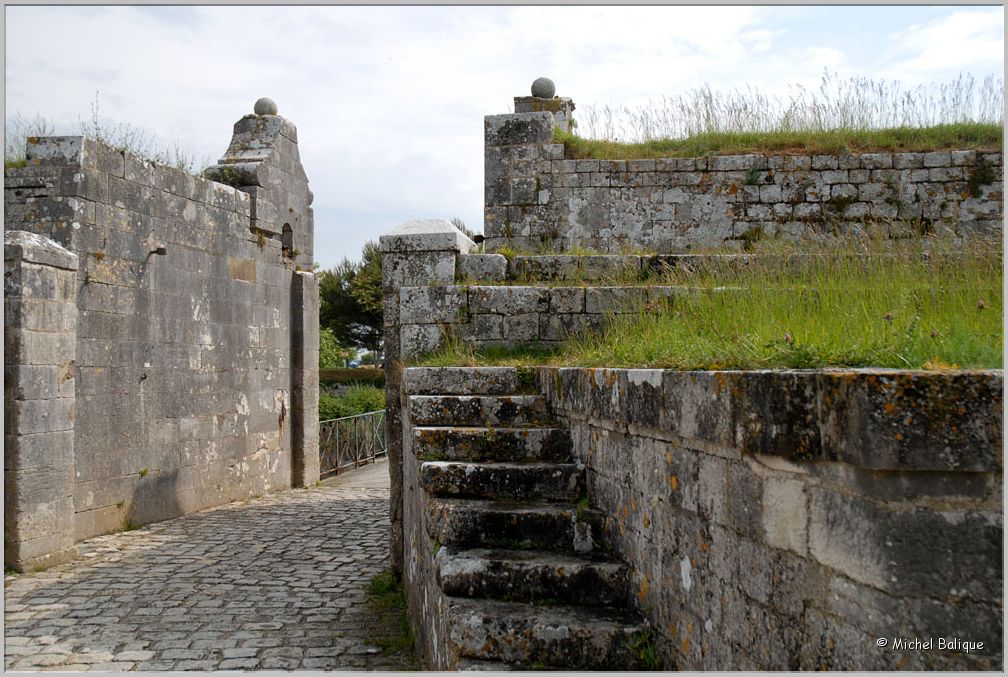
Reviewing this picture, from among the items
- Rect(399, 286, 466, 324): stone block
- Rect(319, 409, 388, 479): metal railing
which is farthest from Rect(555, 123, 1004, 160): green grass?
Rect(319, 409, 388, 479): metal railing

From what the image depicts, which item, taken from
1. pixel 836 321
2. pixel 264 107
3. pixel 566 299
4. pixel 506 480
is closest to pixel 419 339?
pixel 566 299

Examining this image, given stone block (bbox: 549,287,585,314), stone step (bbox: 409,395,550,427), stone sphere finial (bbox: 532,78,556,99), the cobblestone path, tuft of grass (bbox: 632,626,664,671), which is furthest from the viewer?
stone sphere finial (bbox: 532,78,556,99)

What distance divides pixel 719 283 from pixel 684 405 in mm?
3489

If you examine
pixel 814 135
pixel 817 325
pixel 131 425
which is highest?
pixel 814 135

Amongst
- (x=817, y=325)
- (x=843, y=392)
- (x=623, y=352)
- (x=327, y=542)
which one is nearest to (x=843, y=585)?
(x=843, y=392)

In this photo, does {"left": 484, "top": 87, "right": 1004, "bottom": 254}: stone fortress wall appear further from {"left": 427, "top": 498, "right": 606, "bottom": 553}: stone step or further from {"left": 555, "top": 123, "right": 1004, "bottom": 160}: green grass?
{"left": 427, "top": 498, "right": 606, "bottom": 553}: stone step

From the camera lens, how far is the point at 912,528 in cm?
185

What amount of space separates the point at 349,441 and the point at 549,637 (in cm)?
1369

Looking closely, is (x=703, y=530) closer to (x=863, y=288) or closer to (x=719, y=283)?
(x=863, y=288)

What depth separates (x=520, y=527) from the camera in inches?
160

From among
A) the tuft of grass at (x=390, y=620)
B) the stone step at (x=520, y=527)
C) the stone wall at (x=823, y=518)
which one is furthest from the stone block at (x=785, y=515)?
the tuft of grass at (x=390, y=620)

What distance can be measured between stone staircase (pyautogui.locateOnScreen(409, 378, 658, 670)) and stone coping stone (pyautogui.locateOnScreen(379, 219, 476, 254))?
239 cm

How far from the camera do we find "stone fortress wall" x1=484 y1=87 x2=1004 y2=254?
33.9ft

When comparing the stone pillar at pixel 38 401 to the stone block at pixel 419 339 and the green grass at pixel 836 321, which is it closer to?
the stone block at pixel 419 339
